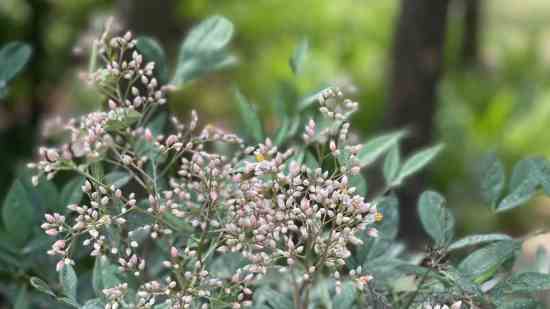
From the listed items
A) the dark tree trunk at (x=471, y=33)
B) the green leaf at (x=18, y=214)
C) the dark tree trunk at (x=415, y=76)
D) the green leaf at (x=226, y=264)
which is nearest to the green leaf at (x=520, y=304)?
the green leaf at (x=226, y=264)

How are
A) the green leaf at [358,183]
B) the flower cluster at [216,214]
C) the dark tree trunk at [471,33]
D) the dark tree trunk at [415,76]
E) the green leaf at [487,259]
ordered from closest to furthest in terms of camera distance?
the flower cluster at [216,214]
the green leaf at [487,259]
the green leaf at [358,183]
the dark tree trunk at [415,76]
the dark tree trunk at [471,33]

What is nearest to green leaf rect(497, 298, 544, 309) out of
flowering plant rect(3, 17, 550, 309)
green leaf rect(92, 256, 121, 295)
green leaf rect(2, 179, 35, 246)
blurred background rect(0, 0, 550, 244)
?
flowering plant rect(3, 17, 550, 309)

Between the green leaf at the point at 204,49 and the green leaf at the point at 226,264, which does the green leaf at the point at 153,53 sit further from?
the green leaf at the point at 226,264

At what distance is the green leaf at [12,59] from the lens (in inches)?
52.7

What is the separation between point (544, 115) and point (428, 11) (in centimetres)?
213

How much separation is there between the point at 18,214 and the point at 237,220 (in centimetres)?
50

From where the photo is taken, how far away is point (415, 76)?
10.6 feet

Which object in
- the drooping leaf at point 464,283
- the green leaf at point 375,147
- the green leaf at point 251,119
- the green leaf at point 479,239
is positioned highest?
the green leaf at point 251,119

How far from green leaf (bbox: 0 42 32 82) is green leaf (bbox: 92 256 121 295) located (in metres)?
0.42

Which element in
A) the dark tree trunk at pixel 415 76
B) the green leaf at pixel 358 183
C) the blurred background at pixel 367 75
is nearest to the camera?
the green leaf at pixel 358 183

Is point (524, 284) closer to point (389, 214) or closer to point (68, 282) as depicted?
point (389, 214)

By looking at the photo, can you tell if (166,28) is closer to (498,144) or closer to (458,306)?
(498,144)

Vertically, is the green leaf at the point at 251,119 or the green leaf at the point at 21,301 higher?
the green leaf at the point at 251,119

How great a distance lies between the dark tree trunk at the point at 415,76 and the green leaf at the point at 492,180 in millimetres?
1934
